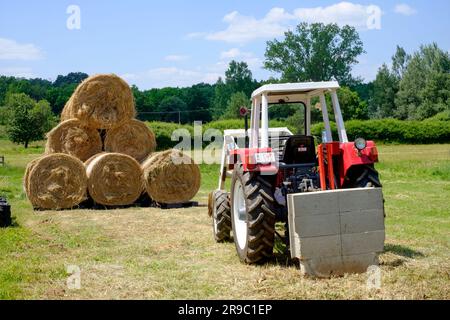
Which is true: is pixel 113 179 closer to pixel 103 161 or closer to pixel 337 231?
pixel 103 161

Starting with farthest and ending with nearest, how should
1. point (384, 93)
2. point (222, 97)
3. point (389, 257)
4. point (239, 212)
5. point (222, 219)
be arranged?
1. point (222, 97)
2. point (384, 93)
3. point (222, 219)
4. point (239, 212)
5. point (389, 257)

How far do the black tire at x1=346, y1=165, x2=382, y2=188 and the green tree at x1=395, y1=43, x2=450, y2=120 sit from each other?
161ft

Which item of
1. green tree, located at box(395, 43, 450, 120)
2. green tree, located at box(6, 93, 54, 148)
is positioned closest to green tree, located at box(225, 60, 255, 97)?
green tree, located at box(395, 43, 450, 120)

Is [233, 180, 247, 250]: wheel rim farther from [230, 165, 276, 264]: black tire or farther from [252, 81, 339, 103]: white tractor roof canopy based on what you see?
[252, 81, 339, 103]: white tractor roof canopy

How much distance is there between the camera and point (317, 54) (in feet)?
218

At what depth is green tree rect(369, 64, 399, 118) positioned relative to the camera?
65.0 meters

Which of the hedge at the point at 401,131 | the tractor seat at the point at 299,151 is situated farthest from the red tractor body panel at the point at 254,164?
the hedge at the point at 401,131

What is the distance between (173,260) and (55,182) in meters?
6.04

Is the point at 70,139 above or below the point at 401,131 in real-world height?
above

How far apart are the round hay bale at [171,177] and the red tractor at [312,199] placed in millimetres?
5203

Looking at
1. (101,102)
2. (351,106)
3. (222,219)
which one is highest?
(351,106)

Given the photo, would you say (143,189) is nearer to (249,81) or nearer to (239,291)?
(239,291)

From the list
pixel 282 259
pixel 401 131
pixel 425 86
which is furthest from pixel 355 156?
pixel 425 86

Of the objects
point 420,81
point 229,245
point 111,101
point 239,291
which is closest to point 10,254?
point 229,245
